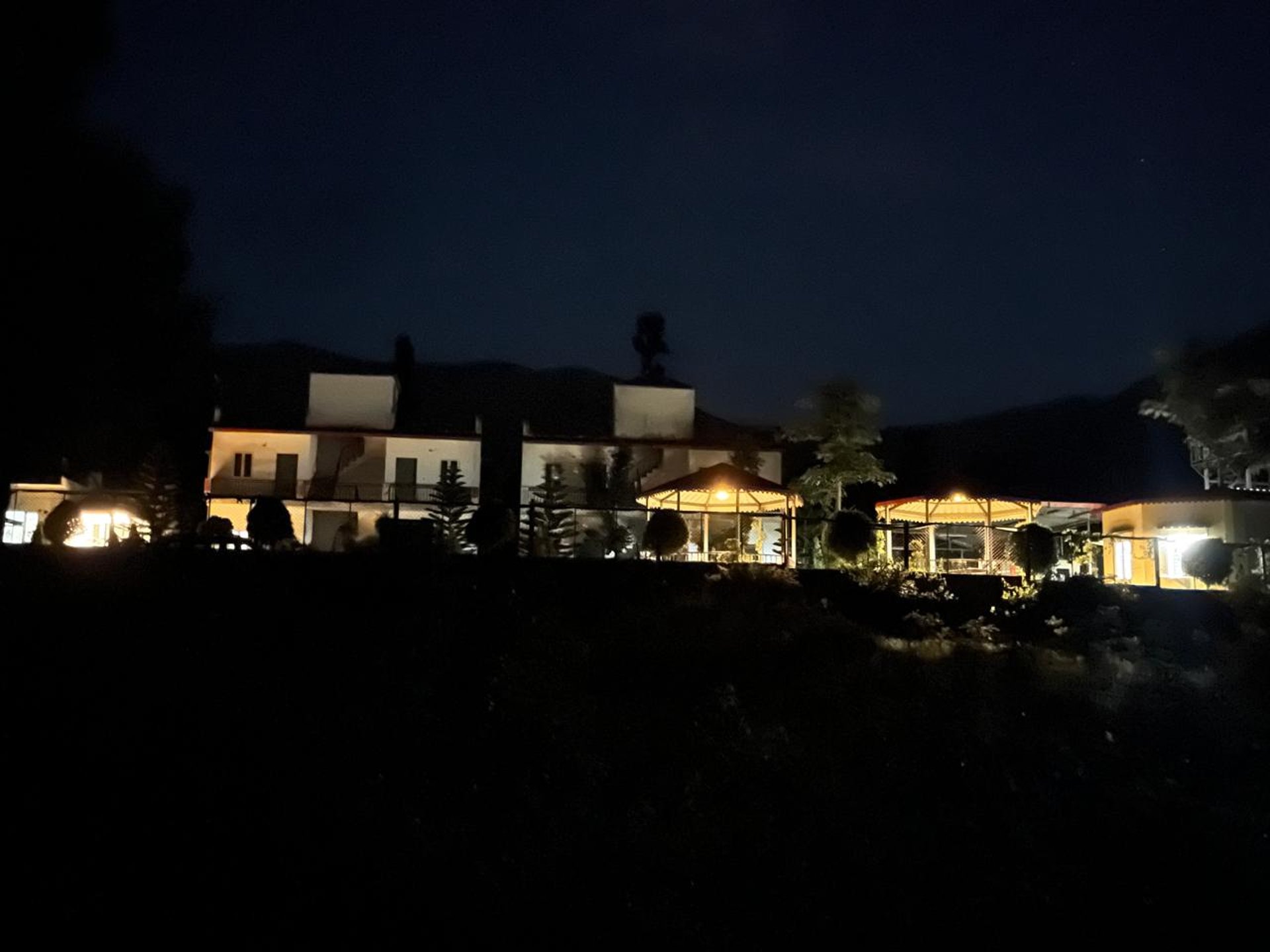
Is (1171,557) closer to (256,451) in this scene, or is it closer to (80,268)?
(80,268)

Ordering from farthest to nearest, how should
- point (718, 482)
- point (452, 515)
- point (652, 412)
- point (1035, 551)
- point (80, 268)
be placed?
point (652, 412)
point (718, 482)
point (452, 515)
point (1035, 551)
point (80, 268)

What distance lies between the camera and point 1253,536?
90.8ft

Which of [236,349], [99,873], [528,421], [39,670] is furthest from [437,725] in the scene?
[236,349]

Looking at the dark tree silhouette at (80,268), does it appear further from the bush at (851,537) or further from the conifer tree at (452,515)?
the bush at (851,537)

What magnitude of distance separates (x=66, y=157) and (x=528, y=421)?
76.4 feet

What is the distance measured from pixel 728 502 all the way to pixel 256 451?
15.6m

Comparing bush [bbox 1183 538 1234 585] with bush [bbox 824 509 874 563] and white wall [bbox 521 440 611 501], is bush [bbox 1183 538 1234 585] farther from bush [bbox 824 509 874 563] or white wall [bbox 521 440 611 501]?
white wall [bbox 521 440 611 501]

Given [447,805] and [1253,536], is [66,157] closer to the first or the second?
[447,805]

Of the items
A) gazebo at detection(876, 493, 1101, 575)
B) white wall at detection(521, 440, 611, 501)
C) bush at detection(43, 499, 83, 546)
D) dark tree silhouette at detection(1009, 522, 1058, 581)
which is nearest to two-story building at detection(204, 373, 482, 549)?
white wall at detection(521, 440, 611, 501)

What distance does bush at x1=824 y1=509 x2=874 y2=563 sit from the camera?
21.9 metres

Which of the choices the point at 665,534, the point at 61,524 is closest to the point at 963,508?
the point at 665,534

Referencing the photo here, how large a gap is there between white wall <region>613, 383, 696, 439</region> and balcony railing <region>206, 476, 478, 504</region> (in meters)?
5.51

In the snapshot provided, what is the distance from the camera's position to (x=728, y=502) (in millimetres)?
29250

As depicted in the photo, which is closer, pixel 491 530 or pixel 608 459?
pixel 491 530
